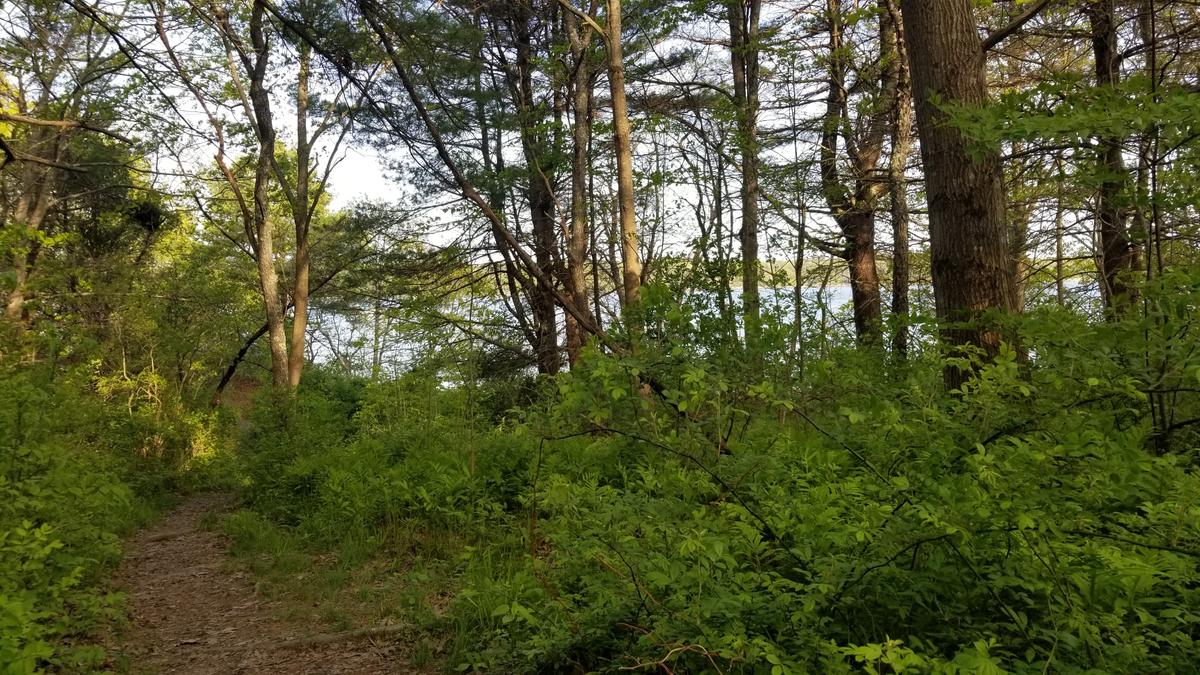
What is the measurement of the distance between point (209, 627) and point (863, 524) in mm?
4852

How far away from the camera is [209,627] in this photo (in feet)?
16.1

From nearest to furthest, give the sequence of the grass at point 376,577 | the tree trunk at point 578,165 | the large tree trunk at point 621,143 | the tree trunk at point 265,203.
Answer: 1. the grass at point 376,577
2. the large tree trunk at point 621,143
3. the tree trunk at point 578,165
4. the tree trunk at point 265,203

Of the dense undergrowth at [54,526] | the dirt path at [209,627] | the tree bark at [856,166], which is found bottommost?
the dirt path at [209,627]

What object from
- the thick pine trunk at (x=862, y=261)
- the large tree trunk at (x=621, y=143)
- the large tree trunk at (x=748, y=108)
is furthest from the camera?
the thick pine trunk at (x=862, y=261)

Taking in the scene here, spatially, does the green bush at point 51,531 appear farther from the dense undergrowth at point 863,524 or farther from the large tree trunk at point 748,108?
the large tree trunk at point 748,108

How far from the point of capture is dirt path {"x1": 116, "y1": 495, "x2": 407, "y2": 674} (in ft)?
13.5

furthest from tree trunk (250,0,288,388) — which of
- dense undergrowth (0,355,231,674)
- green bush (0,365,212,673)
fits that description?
green bush (0,365,212,673)

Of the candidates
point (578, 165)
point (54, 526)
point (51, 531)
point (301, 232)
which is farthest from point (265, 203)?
point (51, 531)

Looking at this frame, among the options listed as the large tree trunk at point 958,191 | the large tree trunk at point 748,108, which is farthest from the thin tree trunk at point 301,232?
the large tree trunk at point 958,191

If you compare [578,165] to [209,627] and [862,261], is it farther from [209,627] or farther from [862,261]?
[209,627]

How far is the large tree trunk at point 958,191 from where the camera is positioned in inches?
179

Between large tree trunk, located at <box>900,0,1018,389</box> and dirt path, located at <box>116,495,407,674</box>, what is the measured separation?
4.38 meters

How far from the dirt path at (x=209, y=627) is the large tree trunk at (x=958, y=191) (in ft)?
14.4

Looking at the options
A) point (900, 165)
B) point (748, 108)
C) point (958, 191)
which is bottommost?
point (958, 191)
